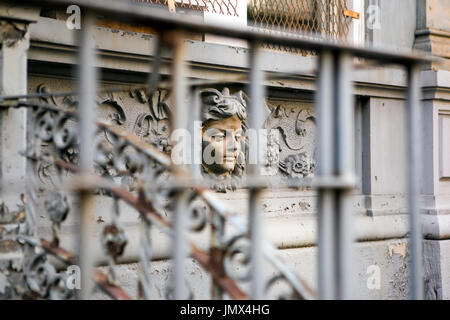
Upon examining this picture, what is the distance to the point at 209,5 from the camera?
13.4 feet

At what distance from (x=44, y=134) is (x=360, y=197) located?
120 inches

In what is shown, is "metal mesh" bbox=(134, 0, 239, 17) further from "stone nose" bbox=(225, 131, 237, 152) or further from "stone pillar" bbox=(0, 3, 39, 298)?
"stone pillar" bbox=(0, 3, 39, 298)

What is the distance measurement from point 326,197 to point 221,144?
250 centimetres

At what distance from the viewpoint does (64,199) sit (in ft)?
6.52

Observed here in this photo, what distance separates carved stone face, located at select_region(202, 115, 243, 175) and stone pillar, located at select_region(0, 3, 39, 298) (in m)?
1.46

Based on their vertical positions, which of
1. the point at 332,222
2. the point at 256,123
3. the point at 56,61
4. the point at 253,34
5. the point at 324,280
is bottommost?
the point at 324,280

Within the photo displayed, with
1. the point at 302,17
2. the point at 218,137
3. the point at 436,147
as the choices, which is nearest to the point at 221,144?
the point at 218,137

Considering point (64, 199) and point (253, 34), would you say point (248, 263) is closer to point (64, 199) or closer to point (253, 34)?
point (253, 34)

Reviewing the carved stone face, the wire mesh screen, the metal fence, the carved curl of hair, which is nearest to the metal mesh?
the wire mesh screen

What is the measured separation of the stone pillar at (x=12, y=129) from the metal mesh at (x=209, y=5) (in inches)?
50.6

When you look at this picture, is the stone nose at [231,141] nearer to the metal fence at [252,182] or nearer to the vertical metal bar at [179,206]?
the metal fence at [252,182]
